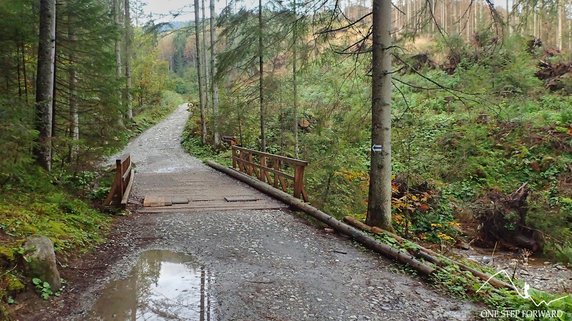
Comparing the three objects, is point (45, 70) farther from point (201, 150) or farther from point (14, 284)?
point (201, 150)

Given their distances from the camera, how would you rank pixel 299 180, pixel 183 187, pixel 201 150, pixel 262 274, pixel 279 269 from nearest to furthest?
1. pixel 262 274
2. pixel 279 269
3. pixel 299 180
4. pixel 183 187
5. pixel 201 150

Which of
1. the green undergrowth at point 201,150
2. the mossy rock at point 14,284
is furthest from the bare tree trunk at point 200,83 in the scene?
the mossy rock at point 14,284

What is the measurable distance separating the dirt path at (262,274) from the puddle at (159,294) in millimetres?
24

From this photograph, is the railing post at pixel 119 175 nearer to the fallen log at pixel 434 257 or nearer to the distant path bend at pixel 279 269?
the distant path bend at pixel 279 269

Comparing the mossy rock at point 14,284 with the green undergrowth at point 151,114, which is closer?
the mossy rock at point 14,284

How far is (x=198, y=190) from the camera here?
35.1 ft

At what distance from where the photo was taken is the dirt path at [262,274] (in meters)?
3.83

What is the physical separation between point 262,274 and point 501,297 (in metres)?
2.64

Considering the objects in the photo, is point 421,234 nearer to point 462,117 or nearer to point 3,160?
point 3,160

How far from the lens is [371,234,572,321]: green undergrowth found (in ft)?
11.8

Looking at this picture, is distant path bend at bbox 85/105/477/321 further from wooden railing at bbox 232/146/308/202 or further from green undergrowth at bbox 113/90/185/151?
green undergrowth at bbox 113/90/185/151

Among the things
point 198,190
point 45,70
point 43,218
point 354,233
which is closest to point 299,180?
point 354,233

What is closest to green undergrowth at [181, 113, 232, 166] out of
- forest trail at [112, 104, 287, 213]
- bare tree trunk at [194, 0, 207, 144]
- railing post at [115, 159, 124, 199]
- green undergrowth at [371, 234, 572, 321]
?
forest trail at [112, 104, 287, 213]

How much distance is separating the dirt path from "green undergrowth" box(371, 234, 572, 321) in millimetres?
192
